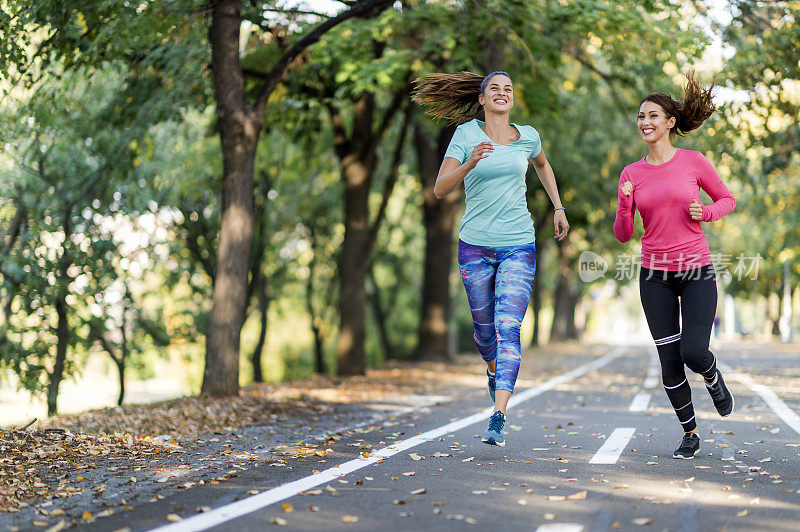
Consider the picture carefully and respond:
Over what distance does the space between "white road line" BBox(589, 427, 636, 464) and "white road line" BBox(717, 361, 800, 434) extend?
1386 mm

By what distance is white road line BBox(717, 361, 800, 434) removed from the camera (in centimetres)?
822

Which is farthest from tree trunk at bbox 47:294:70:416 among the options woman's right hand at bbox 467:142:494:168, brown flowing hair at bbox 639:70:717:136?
brown flowing hair at bbox 639:70:717:136

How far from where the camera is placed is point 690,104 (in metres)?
6.07

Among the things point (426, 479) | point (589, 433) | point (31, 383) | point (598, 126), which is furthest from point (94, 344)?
point (426, 479)

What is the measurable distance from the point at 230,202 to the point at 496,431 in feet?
16.0

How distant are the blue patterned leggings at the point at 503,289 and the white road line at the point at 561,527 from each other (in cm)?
209

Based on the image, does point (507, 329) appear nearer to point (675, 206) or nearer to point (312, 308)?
point (675, 206)

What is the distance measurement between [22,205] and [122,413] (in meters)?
9.09

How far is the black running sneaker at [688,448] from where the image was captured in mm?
5961

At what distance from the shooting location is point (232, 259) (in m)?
9.99

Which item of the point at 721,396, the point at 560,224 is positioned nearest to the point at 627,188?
the point at 560,224

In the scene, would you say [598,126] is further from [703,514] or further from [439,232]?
[703,514]

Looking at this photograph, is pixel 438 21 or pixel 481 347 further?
pixel 438 21

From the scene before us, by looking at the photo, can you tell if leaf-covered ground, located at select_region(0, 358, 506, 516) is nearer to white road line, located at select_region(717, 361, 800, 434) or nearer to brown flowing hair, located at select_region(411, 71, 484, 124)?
brown flowing hair, located at select_region(411, 71, 484, 124)
